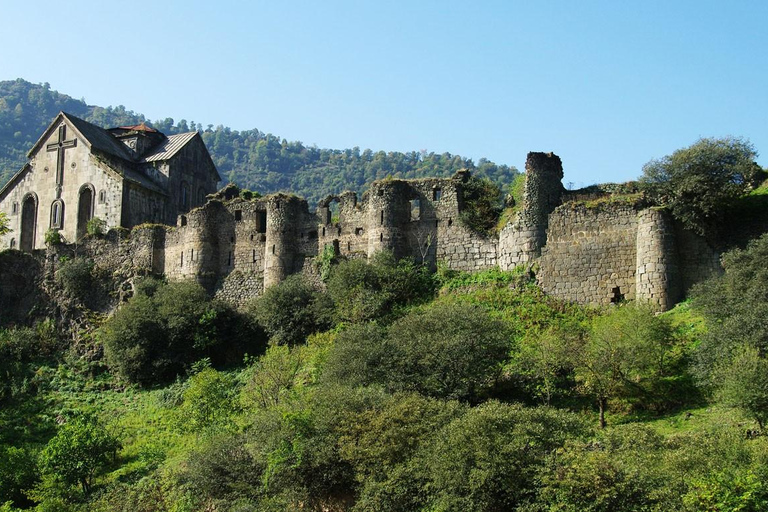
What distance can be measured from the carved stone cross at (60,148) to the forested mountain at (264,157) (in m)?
40.5

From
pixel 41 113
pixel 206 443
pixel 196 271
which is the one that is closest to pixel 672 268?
pixel 206 443

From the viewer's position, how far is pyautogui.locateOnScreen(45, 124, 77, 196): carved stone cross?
54688 mm

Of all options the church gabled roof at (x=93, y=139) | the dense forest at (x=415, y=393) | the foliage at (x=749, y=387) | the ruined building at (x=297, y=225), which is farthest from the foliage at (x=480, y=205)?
the church gabled roof at (x=93, y=139)

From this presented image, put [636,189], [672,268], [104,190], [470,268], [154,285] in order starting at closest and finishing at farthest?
1. [672,268]
2. [636,189]
3. [470,268]
4. [154,285]
5. [104,190]

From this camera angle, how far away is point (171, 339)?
136 ft

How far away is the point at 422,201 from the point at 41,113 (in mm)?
107858

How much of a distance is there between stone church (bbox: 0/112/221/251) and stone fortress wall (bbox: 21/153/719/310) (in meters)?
4.46

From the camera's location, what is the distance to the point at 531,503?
23.9 m

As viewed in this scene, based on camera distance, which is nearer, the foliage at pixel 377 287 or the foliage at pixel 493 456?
the foliage at pixel 493 456

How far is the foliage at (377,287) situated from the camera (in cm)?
3922

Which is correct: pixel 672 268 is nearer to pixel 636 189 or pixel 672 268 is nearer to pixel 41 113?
pixel 636 189

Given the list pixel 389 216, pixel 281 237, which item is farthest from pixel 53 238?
pixel 389 216

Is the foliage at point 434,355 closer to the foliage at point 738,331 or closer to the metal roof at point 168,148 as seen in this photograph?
the foliage at point 738,331

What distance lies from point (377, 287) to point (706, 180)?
13.2 metres
